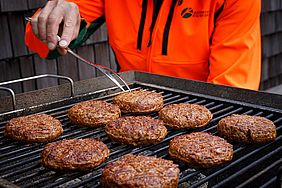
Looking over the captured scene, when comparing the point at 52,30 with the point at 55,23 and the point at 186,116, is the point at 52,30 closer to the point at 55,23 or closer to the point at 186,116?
the point at 55,23

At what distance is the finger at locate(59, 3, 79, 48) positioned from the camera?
2.28m

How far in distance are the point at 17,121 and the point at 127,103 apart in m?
0.66

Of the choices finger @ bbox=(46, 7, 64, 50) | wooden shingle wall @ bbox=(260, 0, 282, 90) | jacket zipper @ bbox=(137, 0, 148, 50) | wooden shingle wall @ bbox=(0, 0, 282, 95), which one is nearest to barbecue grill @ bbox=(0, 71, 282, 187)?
finger @ bbox=(46, 7, 64, 50)

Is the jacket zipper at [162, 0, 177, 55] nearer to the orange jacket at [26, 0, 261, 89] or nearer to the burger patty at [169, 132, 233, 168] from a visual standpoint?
the orange jacket at [26, 0, 261, 89]

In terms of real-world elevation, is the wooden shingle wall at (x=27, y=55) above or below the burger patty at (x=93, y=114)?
above

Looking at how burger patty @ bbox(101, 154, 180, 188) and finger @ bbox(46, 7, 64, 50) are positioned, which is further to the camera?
finger @ bbox(46, 7, 64, 50)

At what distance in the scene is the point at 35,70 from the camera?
3.90m

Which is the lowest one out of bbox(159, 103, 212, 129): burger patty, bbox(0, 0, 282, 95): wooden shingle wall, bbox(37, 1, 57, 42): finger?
bbox(159, 103, 212, 129): burger patty

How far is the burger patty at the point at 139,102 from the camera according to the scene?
2.35 meters

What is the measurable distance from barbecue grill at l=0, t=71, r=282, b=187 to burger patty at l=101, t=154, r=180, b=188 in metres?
0.08

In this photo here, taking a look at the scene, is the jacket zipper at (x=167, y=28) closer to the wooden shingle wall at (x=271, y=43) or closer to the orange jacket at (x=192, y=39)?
the orange jacket at (x=192, y=39)

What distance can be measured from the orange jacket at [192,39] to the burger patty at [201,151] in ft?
3.39

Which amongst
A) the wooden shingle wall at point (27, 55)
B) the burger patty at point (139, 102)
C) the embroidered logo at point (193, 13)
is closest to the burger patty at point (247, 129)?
the burger patty at point (139, 102)

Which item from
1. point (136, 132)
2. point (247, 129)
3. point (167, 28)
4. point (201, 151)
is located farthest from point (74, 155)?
point (167, 28)
